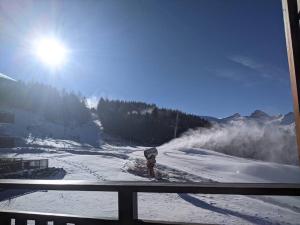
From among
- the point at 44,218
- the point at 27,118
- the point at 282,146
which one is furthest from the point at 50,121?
the point at 44,218

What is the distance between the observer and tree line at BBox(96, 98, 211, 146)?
7194 cm

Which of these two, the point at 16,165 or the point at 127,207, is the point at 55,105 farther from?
the point at 127,207

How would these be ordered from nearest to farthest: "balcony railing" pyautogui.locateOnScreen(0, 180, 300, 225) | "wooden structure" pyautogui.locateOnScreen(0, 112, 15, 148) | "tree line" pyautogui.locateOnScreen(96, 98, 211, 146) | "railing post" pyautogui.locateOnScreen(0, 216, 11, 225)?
"balcony railing" pyautogui.locateOnScreen(0, 180, 300, 225) < "railing post" pyautogui.locateOnScreen(0, 216, 11, 225) < "wooden structure" pyautogui.locateOnScreen(0, 112, 15, 148) < "tree line" pyautogui.locateOnScreen(96, 98, 211, 146)

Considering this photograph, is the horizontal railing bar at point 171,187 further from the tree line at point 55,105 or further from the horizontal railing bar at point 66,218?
the tree line at point 55,105

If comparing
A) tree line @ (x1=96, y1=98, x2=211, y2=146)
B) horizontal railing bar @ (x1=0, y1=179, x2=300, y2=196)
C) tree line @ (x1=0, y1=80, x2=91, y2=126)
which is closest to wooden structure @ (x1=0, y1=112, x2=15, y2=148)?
horizontal railing bar @ (x1=0, y1=179, x2=300, y2=196)

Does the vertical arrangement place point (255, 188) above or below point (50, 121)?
below

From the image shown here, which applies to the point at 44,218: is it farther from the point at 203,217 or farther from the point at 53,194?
the point at 53,194

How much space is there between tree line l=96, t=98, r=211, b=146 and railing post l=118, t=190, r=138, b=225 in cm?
6145

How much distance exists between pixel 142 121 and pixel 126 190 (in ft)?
264

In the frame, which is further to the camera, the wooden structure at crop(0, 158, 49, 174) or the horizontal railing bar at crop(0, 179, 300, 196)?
the wooden structure at crop(0, 158, 49, 174)

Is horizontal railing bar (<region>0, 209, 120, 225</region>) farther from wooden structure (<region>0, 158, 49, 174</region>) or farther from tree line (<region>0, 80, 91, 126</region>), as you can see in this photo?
tree line (<region>0, 80, 91, 126</region>)

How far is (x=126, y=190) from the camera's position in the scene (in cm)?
211

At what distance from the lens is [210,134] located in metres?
50.5

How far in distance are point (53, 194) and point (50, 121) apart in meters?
76.8
